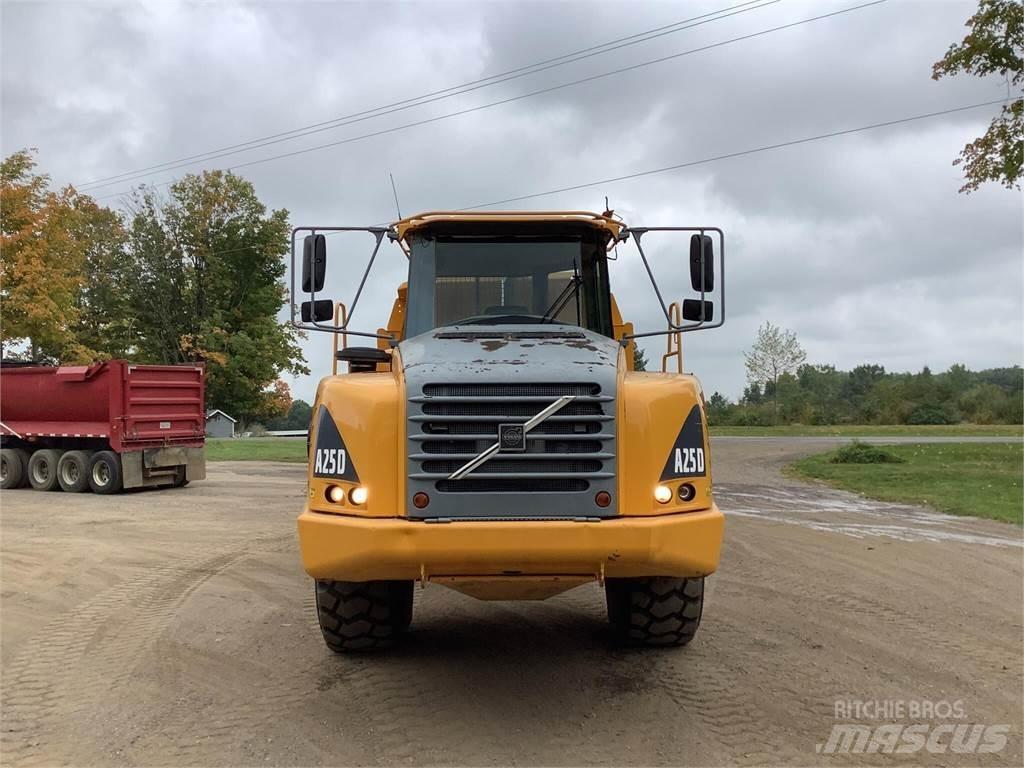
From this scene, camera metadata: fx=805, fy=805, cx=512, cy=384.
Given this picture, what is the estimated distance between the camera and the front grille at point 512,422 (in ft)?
12.6

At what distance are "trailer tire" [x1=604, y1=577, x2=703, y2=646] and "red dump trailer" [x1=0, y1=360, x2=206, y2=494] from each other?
11.9 meters

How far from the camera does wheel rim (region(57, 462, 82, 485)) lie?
49.1 feet

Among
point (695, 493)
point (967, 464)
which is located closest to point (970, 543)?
point (695, 493)

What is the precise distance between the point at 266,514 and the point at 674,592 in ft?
27.0

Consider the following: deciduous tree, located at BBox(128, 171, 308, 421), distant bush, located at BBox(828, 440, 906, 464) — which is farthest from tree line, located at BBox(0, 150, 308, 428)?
distant bush, located at BBox(828, 440, 906, 464)

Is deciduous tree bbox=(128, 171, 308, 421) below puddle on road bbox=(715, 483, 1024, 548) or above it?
above

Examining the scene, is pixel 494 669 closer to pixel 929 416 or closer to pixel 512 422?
pixel 512 422

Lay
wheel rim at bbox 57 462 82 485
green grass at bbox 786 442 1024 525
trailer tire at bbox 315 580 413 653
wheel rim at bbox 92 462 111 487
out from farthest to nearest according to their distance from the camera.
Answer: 1. wheel rim at bbox 57 462 82 485
2. wheel rim at bbox 92 462 111 487
3. green grass at bbox 786 442 1024 525
4. trailer tire at bbox 315 580 413 653

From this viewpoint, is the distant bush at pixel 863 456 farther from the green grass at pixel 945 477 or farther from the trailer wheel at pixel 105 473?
the trailer wheel at pixel 105 473

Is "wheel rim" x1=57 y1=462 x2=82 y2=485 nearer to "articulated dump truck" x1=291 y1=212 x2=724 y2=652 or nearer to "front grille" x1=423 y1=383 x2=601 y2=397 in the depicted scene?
"articulated dump truck" x1=291 y1=212 x2=724 y2=652

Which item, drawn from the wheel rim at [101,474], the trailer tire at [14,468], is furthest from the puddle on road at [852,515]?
the trailer tire at [14,468]

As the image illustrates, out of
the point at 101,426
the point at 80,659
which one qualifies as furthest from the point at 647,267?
the point at 101,426

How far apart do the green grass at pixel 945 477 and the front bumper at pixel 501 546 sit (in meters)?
9.54

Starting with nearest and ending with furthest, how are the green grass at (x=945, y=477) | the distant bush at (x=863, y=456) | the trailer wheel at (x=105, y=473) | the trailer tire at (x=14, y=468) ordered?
the green grass at (x=945, y=477)
the trailer wheel at (x=105, y=473)
the trailer tire at (x=14, y=468)
the distant bush at (x=863, y=456)
